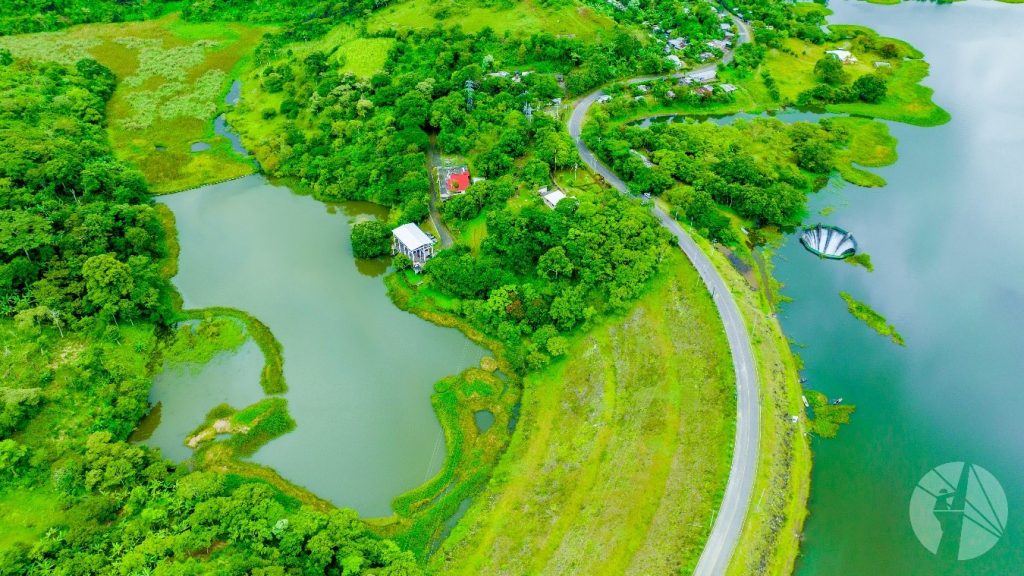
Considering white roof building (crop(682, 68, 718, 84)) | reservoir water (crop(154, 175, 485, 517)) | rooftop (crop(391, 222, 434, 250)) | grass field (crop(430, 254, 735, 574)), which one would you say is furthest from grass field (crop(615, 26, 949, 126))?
reservoir water (crop(154, 175, 485, 517))

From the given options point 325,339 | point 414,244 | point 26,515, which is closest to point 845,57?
point 414,244

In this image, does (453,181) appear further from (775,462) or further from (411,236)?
(775,462)

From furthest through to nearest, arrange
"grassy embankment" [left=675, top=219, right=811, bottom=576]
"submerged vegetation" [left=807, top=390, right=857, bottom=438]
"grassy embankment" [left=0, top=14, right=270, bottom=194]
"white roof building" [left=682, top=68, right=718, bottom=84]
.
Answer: "white roof building" [left=682, top=68, right=718, bottom=84] → "grassy embankment" [left=0, top=14, right=270, bottom=194] → "submerged vegetation" [left=807, top=390, right=857, bottom=438] → "grassy embankment" [left=675, top=219, right=811, bottom=576]

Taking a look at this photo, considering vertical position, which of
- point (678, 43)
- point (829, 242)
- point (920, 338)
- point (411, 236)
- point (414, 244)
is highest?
point (678, 43)

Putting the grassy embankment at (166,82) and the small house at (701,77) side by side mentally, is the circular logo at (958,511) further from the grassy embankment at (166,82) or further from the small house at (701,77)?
the grassy embankment at (166,82)

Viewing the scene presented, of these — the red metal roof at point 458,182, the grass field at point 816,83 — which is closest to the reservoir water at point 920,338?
the grass field at point 816,83

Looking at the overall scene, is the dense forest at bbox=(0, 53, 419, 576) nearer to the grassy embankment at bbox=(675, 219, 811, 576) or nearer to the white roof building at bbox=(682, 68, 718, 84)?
the grassy embankment at bbox=(675, 219, 811, 576)
